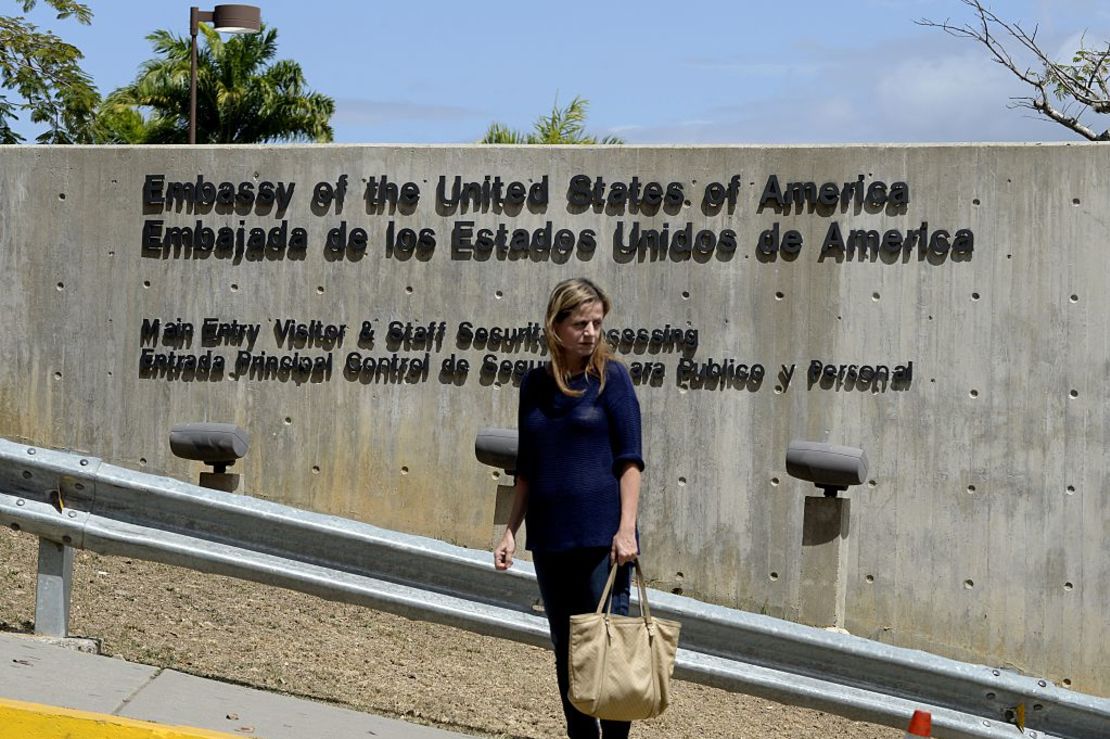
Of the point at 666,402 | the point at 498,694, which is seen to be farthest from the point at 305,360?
the point at 498,694

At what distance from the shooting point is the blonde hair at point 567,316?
5.52m

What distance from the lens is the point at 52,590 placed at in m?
6.48

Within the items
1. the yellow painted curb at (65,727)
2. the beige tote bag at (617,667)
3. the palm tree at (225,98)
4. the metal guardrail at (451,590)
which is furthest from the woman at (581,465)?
the palm tree at (225,98)

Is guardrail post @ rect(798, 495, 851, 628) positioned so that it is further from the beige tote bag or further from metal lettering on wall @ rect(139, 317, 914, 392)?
the beige tote bag

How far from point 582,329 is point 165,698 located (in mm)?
2111

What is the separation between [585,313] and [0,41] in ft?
60.8

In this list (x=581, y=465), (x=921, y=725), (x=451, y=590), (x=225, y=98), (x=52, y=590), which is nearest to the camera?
(x=921, y=725)

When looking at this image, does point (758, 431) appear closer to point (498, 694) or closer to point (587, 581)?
point (498, 694)

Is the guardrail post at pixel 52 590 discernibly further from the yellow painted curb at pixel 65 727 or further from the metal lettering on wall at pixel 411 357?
the metal lettering on wall at pixel 411 357

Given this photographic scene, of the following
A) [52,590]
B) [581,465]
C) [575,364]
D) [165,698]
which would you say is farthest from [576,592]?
[52,590]

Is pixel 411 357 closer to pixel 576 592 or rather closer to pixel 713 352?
pixel 713 352

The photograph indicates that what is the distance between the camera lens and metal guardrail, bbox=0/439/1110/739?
6.16 meters

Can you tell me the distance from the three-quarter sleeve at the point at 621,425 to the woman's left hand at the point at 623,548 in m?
0.23

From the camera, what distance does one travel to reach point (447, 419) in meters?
10.6
